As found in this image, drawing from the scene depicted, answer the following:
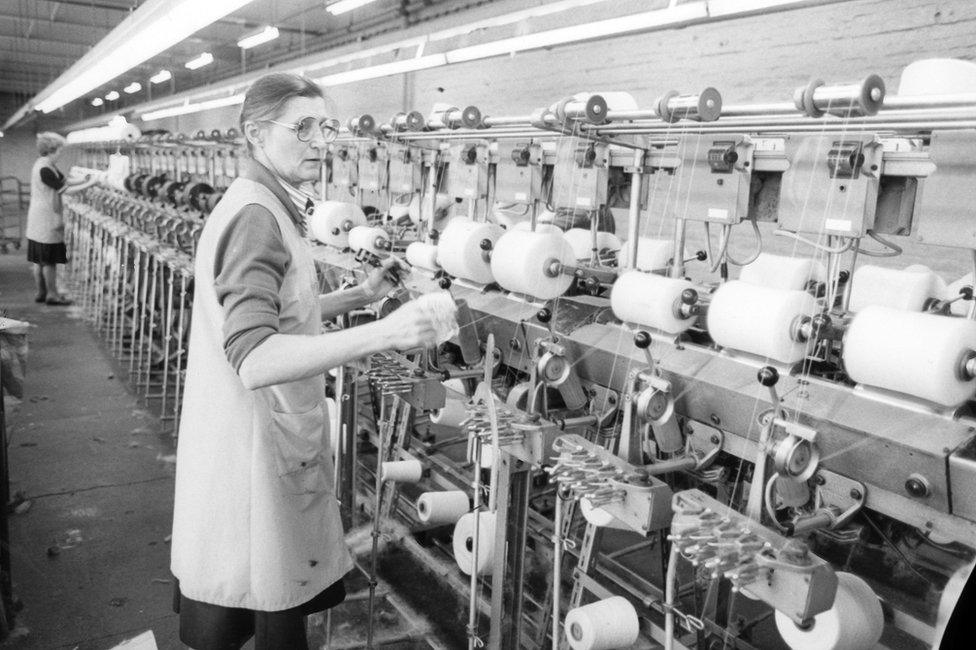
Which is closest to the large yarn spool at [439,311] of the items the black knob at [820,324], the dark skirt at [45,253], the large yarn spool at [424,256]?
the black knob at [820,324]

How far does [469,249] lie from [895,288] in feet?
5.09

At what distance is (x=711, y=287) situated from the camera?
2951mm

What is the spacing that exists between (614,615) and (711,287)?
4.21ft

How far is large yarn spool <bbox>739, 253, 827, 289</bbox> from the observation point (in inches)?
116

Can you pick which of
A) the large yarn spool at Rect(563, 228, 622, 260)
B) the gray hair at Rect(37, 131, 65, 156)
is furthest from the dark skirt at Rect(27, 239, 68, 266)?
the large yarn spool at Rect(563, 228, 622, 260)

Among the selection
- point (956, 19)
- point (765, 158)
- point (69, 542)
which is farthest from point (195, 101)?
point (765, 158)

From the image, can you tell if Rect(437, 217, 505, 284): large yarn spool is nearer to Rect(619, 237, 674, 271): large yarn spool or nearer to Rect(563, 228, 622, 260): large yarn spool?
Rect(619, 237, 674, 271): large yarn spool

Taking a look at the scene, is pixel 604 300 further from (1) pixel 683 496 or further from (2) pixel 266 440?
(2) pixel 266 440

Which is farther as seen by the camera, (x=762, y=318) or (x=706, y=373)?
(x=706, y=373)

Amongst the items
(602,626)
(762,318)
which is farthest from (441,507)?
(762,318)

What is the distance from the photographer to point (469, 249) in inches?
119

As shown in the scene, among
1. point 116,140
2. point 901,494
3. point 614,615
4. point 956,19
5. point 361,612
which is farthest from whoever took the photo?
point 116,140

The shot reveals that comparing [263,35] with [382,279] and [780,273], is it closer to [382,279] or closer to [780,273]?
[780,273]

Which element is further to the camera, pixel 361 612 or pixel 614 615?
pixel 361 612
